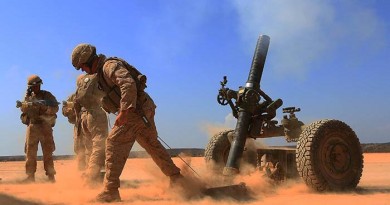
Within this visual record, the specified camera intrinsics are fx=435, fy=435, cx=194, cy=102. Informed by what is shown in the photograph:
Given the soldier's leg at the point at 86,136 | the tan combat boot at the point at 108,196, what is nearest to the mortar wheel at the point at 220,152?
the soldier's leg at the point at 86,136

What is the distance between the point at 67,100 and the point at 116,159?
563 cm

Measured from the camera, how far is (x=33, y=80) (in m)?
9.64

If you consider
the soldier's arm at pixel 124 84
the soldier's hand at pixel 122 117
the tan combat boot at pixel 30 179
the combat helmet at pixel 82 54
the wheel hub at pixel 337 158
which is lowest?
the tan combat boot at pixel 30 179

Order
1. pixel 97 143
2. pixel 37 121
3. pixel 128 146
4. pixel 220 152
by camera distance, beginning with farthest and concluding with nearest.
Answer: pixel 37 121 → pixel 220 152 → pixel 97 143 → pixel 128 146

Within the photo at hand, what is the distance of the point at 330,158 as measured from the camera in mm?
6324

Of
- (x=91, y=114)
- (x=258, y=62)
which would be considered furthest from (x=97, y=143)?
(x=258, y=62)

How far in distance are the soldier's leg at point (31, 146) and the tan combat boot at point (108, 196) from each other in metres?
5.39

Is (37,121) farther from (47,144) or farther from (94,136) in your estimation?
(94,136)

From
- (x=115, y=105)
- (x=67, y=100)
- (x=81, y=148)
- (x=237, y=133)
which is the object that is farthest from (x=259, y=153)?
(x=67, y=100)

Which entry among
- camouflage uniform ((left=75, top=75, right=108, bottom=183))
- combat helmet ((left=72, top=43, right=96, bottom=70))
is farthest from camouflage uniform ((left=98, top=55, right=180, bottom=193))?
camouflage uniform ((left=75, top=75, right=108, bottom=183))

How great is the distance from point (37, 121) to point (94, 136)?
271 centimetres

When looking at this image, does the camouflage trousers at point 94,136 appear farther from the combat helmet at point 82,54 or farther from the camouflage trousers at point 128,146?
the combat helmet at point 82,54

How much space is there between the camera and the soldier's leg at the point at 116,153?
5.12 metres

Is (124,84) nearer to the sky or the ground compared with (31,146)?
nearer to the sky
